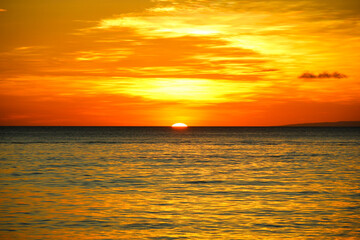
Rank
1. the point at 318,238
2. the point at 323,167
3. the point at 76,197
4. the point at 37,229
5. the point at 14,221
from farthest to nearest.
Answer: the point at 323,167, the point at 76,197, the point at 14,221, the point at 37,229, the point at 318,238

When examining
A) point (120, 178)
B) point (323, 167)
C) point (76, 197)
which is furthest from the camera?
point (323, 167)

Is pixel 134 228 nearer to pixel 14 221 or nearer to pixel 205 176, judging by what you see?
pixel 14 221

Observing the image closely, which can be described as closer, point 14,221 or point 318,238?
point 318,238

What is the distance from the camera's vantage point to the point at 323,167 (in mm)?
55156

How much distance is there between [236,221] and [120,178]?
2100cm

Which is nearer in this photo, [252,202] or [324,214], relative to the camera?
[324,214]

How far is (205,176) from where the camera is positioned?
147ft

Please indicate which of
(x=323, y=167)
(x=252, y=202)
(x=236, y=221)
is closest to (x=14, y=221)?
(x=236, y=221)

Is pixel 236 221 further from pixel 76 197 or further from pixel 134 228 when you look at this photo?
pixel 76 197

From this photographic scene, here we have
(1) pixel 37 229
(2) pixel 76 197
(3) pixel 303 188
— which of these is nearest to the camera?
(1) pixel 37 229

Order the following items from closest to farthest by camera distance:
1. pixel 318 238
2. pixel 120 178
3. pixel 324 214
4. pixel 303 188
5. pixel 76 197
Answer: pixel 318 238 → pixel 324 214 → pixel 76 197 → pixel 303 188 → pixel 120 178

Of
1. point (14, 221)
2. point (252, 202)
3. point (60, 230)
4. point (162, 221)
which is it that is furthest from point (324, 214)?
point (14, 221)

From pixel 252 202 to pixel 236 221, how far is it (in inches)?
224

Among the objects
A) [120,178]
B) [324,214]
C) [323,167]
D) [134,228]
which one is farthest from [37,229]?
[323,167]
